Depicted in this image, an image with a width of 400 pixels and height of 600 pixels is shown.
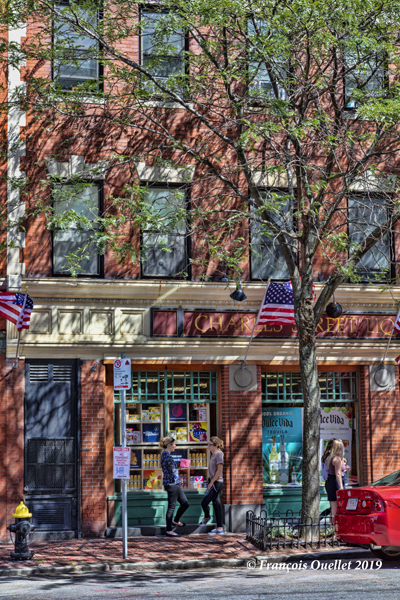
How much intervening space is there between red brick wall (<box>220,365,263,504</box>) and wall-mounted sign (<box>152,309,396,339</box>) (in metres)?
0.88

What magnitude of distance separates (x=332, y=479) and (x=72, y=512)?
4940 millimetres

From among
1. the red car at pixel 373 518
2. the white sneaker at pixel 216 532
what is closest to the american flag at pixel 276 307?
the white sneaker at pixel 216 532

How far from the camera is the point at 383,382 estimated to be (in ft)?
54.4

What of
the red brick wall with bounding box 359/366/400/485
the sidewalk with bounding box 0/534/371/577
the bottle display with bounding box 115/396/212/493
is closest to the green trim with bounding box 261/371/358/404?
the red brick wall with bounding box 359/366/400/485

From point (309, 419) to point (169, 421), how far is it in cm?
357

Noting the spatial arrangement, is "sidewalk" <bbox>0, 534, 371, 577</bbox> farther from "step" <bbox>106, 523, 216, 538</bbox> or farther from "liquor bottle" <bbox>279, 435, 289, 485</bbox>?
"liquor bottle" <bbox>279, 435, 289, 485</bbox>

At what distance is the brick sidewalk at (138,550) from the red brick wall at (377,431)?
11.3 ft

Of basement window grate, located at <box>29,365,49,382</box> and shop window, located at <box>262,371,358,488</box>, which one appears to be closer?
basement window grate, located at <box>29,365,49,382</box>

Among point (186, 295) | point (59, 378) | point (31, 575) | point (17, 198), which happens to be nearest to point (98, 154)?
point (17, 198)

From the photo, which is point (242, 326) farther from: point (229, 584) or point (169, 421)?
point (229, 584)

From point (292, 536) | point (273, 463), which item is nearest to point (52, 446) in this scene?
point (273, 463)

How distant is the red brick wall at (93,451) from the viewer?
14.7 m

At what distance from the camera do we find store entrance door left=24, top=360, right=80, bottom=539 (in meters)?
14.6

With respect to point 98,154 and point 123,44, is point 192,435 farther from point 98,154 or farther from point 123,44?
point 123,44
